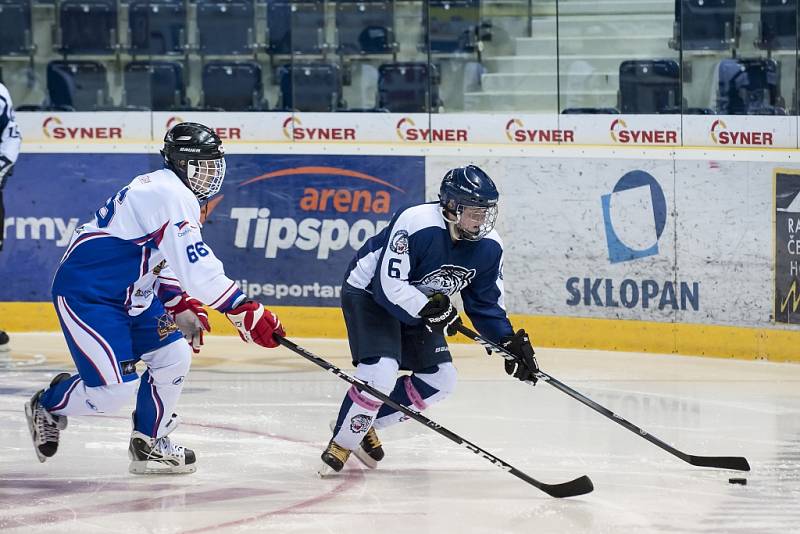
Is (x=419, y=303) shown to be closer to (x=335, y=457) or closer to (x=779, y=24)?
(x=335, y=457)

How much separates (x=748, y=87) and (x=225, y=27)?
3.14m

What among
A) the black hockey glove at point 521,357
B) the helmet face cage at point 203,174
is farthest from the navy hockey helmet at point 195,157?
the black hockey glove at point 521,357

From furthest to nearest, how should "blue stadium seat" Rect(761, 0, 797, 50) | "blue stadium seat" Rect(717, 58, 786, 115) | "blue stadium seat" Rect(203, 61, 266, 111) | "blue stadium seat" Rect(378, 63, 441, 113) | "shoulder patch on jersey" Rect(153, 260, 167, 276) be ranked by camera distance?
"blue stadium seat" Rect(203, 61, 266, 111), "blue stadium seat" Rect(378, 63, 441, 113), "blue stadium seat" Rect(717, 58, 786, 115), "blue stadium seat" Rect(761, 0, 797, 50), "shoulder patch on jersey" Rect(153, 260, 167, 276)

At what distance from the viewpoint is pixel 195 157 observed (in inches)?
177

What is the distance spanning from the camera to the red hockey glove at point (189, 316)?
468cm

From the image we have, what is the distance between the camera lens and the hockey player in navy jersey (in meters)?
4.48

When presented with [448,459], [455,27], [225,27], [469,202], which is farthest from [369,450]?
[225,27]

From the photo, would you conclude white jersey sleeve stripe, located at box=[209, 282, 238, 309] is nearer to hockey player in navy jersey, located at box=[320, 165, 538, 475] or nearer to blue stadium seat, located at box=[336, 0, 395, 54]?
hockey player in navy jersey, located at box=[320, 165, 538, 475]

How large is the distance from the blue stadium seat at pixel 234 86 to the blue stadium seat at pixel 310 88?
7.8 inches

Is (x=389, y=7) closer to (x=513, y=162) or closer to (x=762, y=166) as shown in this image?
(x=513, y=162)

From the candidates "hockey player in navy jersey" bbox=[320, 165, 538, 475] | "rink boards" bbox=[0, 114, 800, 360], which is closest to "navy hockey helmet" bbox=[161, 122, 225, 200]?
"hockey player in navy jersey" bbox=[320, 165, 538, 475]

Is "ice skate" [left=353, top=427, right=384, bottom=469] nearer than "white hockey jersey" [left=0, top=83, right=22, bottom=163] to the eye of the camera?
Yes

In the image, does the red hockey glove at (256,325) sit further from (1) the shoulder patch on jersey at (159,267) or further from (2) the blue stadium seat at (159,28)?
(2) the blue stadium seat at (159,28)

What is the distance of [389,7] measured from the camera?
331 inches
